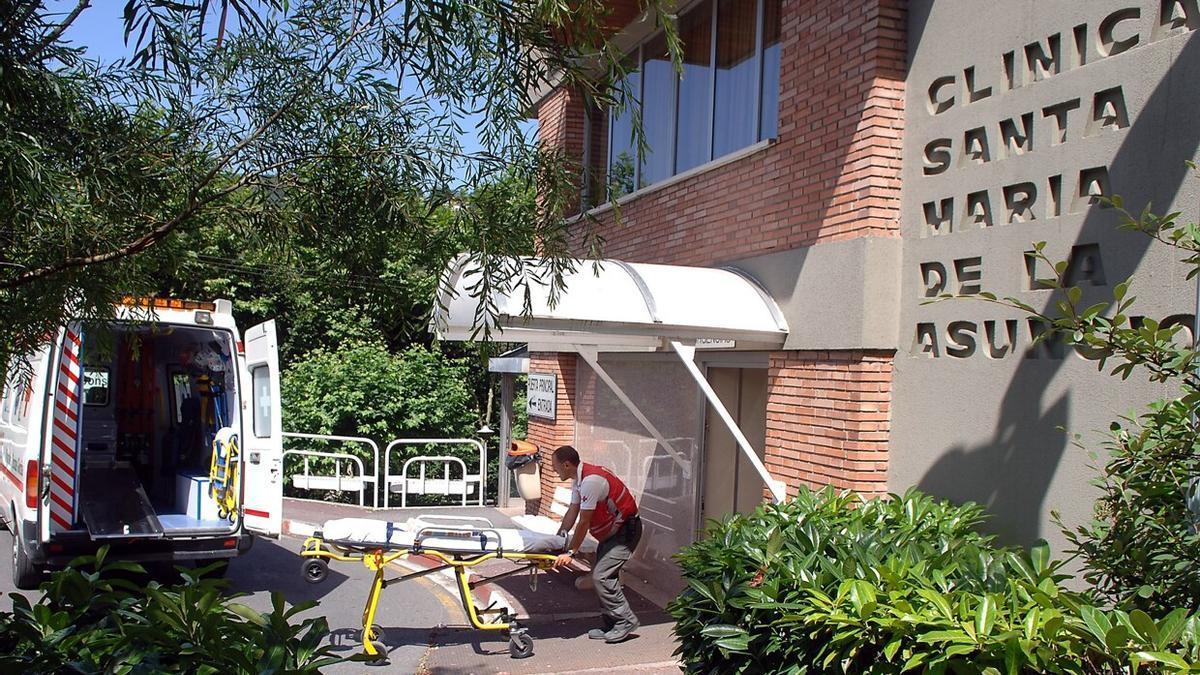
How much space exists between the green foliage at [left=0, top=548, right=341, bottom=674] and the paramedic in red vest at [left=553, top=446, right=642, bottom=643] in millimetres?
4993

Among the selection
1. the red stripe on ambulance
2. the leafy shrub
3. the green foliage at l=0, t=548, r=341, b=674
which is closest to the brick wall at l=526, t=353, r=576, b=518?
the red stripe on ambulance

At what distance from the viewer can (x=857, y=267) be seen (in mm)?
6898

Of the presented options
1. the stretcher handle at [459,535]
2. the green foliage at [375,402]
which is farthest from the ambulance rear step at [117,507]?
the green foliage at [375,402]

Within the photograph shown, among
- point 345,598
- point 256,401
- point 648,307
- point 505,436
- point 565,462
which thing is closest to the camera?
point 648,307

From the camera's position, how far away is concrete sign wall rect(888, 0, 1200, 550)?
502 centimetres

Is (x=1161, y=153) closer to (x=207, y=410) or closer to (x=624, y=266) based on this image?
(x=624, y=266)

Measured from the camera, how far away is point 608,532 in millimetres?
8125

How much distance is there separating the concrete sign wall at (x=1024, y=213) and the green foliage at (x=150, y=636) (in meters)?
4.05

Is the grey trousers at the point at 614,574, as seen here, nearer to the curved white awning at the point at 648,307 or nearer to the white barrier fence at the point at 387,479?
the curved white awning at the point at 648,307

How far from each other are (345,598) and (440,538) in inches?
→ 100

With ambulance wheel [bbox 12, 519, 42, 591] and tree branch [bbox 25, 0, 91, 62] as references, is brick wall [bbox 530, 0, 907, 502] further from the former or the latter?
ambulance wheel [bbox 12, 519, 42, 591]

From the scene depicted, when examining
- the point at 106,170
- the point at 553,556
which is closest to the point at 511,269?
the point at 106,170

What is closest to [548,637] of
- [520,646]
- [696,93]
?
[520,646]

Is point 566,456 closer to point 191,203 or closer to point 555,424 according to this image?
point 555,424
